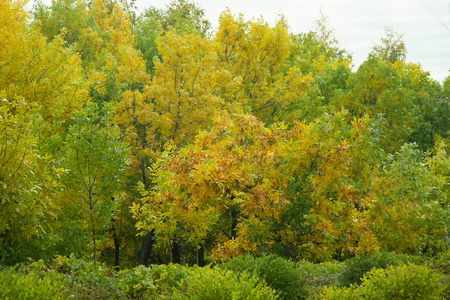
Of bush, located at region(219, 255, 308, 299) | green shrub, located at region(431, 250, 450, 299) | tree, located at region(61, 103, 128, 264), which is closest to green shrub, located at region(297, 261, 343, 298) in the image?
bush, located at region(219, 255, 308, 299)

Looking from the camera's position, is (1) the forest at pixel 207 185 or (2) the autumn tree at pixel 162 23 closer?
(1) the forest at pixel 207 185

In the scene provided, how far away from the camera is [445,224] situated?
14477 millimetres

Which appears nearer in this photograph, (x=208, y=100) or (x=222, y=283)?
(x=222, y=283)

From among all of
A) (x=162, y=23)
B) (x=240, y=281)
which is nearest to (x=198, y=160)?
(x=240, y=281)

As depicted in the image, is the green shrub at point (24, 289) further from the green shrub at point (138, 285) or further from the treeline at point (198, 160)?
the green shrub at point (138, 285)

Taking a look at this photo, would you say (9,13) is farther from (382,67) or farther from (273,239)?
(382,67)

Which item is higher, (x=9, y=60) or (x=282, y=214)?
(x=9, y=60)

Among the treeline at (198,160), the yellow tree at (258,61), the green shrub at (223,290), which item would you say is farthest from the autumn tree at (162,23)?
the green shrub at (223,290)

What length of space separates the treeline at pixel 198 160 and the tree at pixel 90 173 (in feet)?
0.10

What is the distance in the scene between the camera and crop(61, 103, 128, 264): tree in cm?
971

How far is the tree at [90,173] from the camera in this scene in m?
9.71

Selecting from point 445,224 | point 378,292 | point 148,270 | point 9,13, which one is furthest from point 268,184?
point 9,13

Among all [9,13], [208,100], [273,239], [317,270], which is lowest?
[317,270]

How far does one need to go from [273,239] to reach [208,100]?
8.06 m
